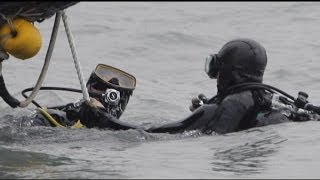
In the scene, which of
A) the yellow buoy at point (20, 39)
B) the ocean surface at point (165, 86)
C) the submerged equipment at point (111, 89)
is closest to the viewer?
the ocean surface at point (165, 86)

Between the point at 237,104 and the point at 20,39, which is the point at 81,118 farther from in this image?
the point at 237,104

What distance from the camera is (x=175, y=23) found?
686 inches

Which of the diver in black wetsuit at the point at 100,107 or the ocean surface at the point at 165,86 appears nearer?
the ocean surface at the point at 165,86

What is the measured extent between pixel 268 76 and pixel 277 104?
16.0 ft

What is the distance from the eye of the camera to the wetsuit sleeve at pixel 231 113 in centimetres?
735

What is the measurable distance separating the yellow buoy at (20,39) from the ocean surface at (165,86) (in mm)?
760

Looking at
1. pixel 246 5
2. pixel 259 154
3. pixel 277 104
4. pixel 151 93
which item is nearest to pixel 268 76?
pixel 151 93

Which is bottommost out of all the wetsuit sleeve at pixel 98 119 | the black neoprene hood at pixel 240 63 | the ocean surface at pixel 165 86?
the ocean surface at pixel 165 86

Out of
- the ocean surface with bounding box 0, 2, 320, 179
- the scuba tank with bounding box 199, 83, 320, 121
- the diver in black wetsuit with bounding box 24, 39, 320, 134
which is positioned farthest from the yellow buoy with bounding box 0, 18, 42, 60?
the scuba tank with bounding box 199, 83, 320, 121

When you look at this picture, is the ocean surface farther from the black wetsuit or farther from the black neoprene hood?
the black neoprene hood

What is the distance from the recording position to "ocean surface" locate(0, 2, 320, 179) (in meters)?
6.61

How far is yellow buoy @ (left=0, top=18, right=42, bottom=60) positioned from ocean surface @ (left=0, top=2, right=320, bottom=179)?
0.76m

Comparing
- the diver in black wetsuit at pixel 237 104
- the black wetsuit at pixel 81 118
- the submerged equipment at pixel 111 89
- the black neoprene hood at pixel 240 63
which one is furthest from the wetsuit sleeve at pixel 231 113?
the submerged equipment at pixel 111 89

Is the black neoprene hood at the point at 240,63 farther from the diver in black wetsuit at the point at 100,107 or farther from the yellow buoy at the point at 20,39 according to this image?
the yellow buoy at the point at 20,39
